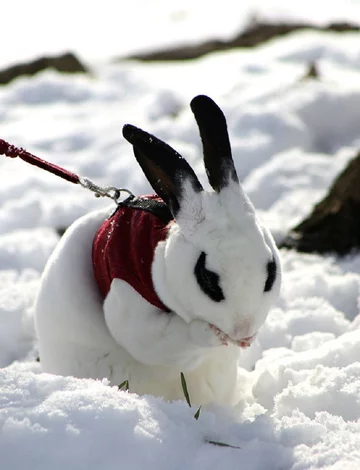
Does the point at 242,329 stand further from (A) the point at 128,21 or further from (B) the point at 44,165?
(A) the point at 128,21

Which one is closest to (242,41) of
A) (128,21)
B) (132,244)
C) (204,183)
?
(128,21)

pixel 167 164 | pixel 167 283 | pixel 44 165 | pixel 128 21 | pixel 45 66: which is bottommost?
pixel 167 283

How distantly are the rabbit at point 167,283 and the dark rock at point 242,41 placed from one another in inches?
252

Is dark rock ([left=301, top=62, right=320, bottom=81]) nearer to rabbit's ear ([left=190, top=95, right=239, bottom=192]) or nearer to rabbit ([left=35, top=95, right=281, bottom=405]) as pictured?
rabbit ([left=35, top=95, right=281, bottom=405])

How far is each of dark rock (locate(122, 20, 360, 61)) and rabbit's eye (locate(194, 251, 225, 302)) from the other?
677 centimetres

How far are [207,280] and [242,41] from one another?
7317mm

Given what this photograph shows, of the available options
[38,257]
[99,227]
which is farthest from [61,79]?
[99,227]

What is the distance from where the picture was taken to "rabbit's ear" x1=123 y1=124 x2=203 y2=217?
2.23 meters

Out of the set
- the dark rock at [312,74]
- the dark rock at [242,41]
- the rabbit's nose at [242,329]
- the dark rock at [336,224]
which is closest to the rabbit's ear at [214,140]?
the rabbit's nose at [242,329]

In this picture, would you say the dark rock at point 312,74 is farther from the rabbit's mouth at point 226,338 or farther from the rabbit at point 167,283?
the rabbit's mouth at point 226,338

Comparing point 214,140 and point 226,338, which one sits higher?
point 214,140

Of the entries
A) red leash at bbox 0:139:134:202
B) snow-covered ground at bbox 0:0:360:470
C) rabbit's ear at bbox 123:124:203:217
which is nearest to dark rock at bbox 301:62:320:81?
snow-covered ground at bbox 0:0:360:470

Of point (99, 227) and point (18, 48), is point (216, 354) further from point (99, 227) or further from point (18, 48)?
point (18, 48)

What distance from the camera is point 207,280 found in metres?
2.14
